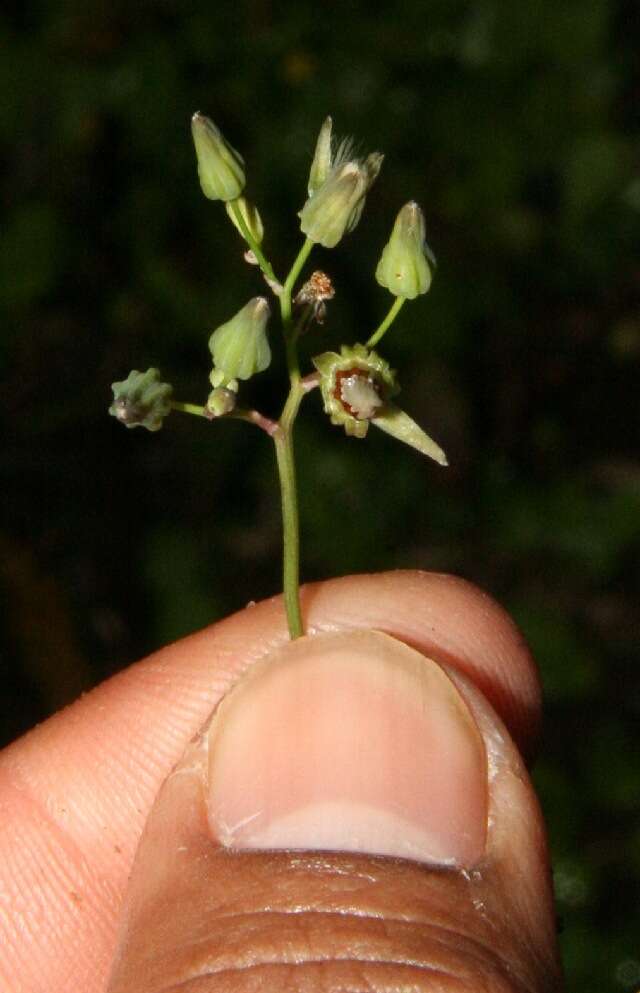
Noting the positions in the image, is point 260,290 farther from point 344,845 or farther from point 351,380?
point 344,845

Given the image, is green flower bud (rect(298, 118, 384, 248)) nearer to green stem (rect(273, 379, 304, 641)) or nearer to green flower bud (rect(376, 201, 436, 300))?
green flower bud (rect(376, 201, 436, 300))

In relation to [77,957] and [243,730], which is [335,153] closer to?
[243,730]

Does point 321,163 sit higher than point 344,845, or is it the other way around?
point 321,163

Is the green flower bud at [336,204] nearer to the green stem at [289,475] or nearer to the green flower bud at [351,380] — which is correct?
the green flower bud at [351,380]

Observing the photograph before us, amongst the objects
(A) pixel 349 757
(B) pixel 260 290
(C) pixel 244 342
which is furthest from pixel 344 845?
(B) pixel 260 290

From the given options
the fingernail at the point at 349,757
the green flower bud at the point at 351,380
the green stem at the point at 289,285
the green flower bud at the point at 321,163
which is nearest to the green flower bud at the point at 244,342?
the green stem at the point at 289,285

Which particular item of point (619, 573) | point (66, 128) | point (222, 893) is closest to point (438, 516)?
point (619, 573)
